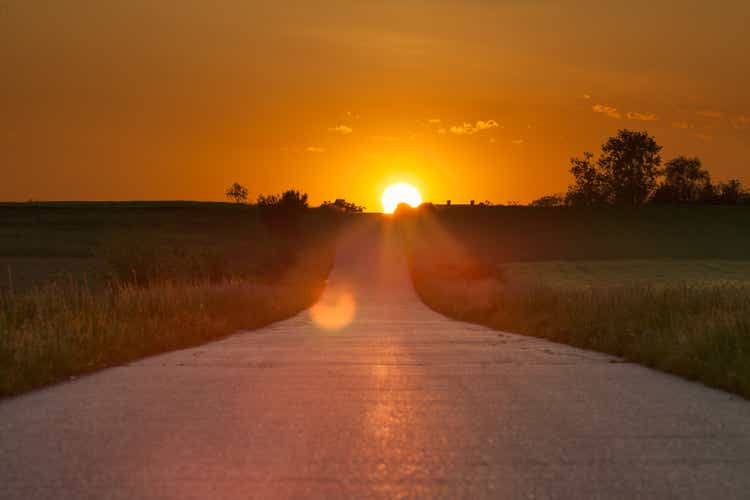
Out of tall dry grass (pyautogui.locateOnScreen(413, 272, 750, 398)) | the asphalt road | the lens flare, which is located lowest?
the lens flare

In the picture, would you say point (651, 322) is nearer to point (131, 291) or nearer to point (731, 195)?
point (131, 291)

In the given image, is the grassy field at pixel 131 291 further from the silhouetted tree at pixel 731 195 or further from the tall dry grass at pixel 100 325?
the silhouetted tree at pixel 731 195

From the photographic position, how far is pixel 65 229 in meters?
94.4

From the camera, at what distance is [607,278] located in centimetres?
5556

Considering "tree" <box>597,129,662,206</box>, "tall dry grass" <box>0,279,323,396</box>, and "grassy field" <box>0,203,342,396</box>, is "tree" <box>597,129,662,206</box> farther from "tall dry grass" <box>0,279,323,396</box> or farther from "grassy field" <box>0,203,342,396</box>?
"tall dry grass" <box>0,279,323,396</box>

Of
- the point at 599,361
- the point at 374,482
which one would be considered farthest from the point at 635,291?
the point at 374,482

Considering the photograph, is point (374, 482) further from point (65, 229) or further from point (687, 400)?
point (65, 229)

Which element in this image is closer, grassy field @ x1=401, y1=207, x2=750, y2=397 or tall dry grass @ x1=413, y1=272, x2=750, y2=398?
tall dry grass @ x1=413, y1=272, x2=750, y2=398

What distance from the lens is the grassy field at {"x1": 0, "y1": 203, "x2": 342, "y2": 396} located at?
11422 mm

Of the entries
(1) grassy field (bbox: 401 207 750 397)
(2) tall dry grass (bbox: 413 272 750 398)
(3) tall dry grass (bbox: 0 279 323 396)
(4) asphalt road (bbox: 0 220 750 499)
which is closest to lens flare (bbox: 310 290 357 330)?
(3) tall dry grass (bbox: 0 279 323 396)

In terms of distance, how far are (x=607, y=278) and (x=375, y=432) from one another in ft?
170

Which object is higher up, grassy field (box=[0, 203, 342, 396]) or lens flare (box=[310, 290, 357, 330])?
grassy field (box=[0, 203, 342, 396])

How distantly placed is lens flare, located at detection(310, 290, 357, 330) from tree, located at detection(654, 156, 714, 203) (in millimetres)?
81505

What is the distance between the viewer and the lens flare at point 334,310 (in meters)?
23.1
